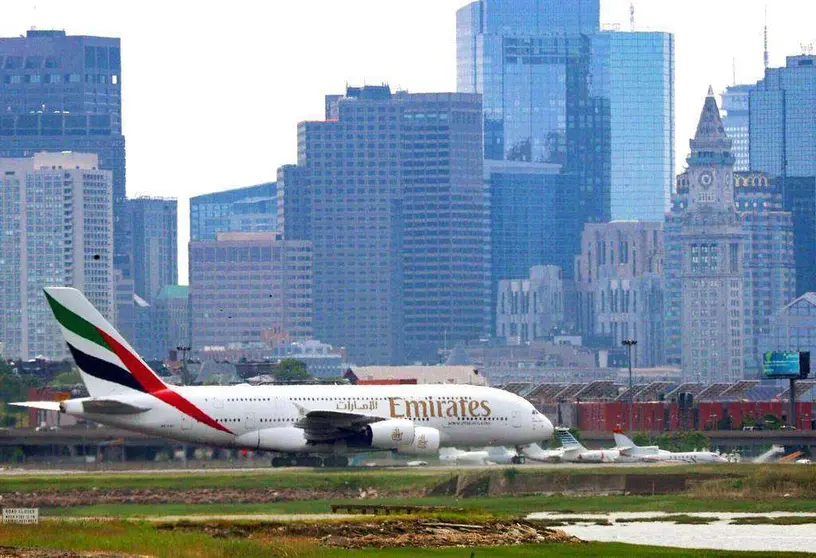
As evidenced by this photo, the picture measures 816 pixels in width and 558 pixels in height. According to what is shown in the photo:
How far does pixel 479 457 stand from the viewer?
364ft

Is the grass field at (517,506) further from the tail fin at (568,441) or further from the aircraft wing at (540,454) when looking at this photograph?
the tail fin at (568,441)

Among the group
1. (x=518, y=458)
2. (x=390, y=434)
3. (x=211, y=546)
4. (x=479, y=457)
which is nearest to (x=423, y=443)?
(x=390, y=434)

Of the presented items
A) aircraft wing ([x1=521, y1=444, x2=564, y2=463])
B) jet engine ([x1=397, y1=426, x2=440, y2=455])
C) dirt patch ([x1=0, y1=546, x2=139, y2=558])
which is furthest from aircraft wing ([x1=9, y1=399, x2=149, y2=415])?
dirt patch ([x1=0, y1=546, x2=139, y2=558])

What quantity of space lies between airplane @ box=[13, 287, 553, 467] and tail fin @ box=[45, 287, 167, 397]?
45 mm

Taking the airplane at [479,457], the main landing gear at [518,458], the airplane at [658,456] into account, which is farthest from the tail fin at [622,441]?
the airplane at [479,457]

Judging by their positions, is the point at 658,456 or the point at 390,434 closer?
the point at 390,434

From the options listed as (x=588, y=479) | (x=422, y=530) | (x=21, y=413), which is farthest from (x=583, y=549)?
(x=21, y=413)

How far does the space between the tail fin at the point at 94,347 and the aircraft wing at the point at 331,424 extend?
8041mm

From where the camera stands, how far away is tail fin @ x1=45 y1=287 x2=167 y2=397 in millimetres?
104562

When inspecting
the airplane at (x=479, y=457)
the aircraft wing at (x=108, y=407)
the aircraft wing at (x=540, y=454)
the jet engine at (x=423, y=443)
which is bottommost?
the aircraft wing at (x=540, y=454)

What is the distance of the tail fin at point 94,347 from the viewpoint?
105 meters

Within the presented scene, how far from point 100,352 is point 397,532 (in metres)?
38.6

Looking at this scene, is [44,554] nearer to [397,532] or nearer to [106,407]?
[397,532]

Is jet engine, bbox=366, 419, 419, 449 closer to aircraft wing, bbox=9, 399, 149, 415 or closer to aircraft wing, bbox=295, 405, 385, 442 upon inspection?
aircraft wing, bbox=295, 405, 385, 442
